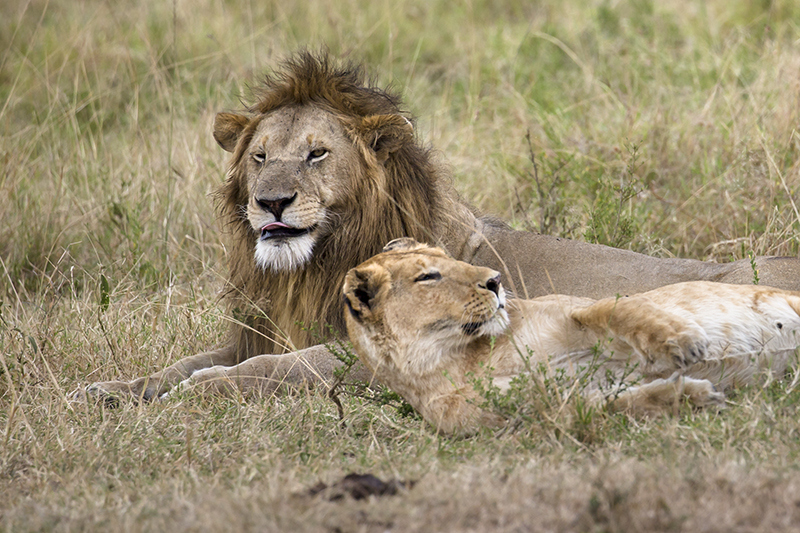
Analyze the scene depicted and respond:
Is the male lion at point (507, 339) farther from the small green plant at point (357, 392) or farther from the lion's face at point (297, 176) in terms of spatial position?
the lion's face at point (297, 176)

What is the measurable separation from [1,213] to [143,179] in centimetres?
92

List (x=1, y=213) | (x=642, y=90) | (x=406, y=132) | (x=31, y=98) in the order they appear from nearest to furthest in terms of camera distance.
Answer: (x=406, y=132) < (x=1, y=213) < (x=642, y=90) < (x=31, y=98)

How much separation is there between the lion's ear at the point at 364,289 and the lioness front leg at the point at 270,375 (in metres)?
0.80

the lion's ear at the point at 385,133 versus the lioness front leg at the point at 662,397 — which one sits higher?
the lion's ear at the point at 385,133

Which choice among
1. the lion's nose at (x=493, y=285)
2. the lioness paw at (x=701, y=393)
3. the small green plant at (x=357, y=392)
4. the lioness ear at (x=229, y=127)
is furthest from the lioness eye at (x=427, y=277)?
the lioness ear at (x=229, y=127)

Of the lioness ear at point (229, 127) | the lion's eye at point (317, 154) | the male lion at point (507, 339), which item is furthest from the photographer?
the lioness ear at point (229, 127)

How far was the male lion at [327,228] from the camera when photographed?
13.3 ft

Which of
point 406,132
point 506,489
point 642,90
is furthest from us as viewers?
point 642,90

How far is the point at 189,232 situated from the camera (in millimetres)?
6102

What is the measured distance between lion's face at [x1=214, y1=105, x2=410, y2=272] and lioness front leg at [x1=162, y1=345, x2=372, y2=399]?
1.33 ft

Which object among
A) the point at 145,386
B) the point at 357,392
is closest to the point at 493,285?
the point at 357,392

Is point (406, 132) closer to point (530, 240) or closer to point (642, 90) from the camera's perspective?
point (530, 240)

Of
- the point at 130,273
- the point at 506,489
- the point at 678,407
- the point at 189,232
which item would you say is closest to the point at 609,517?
the point at 506,489

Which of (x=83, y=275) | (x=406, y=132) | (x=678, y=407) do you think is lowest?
(x=83, y=275)
